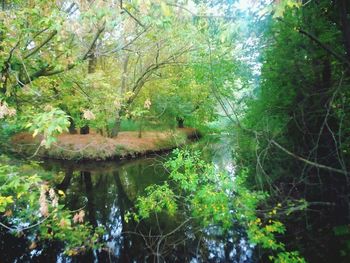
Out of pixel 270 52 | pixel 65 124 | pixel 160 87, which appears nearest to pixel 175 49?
pixel 160 87

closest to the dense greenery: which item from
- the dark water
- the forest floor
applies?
the dark water

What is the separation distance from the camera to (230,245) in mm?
7762

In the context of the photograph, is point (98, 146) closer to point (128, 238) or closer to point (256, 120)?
point (128, 238)

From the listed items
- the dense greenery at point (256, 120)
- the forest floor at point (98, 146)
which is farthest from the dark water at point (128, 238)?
the forest floor at point (98, 146)

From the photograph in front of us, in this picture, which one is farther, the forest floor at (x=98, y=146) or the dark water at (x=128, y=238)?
the forest floor at (x=98, y=146)

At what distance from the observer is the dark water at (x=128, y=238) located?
7270 mm

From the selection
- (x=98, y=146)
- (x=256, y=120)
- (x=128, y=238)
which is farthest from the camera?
(x=98, y=146)

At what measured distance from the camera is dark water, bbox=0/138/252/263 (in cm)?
727

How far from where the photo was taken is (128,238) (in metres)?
8.44

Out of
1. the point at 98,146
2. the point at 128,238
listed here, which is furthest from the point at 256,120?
the point at 98,146

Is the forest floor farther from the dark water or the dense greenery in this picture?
the dense greenery

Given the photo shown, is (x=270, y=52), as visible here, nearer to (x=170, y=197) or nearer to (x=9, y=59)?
(x=170, y=197)

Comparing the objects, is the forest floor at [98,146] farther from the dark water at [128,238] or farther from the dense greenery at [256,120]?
the dense greenery at [256,120]

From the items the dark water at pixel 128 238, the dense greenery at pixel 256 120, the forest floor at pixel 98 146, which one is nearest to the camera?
the dense greenery at pixel 256 120
